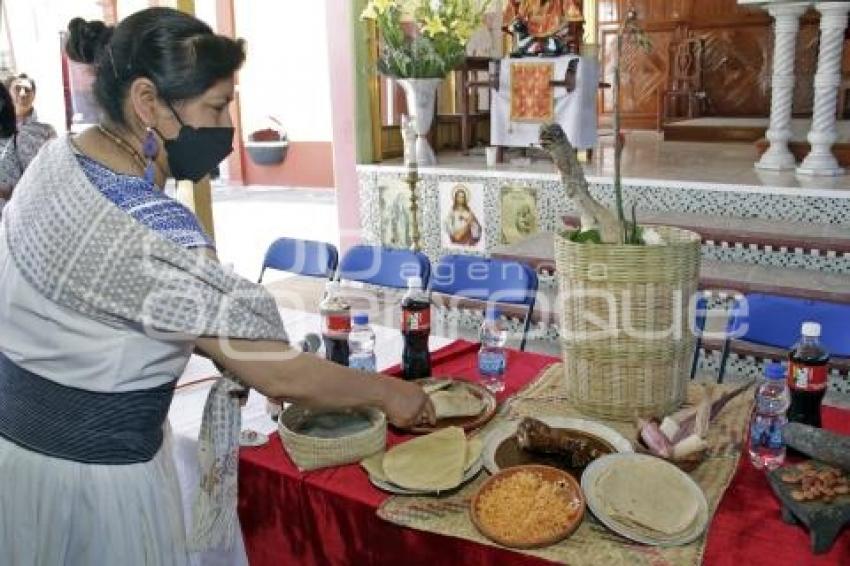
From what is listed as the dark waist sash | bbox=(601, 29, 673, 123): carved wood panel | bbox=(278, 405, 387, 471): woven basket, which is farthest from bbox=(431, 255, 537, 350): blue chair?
bbox=(601, 29, 673, 123): carved wood panel

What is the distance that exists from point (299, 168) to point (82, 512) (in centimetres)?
796

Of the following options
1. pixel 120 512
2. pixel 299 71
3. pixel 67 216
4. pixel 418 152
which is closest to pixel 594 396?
pixel 120 512

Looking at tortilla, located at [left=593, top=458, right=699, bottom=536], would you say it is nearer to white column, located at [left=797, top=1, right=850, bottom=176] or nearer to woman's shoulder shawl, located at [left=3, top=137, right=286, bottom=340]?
woman's shoulder shawl, located at [left=3, top=137, right=286, bottom=340]

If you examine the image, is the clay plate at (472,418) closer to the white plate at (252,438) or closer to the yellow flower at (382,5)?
the white plate at (252,438)

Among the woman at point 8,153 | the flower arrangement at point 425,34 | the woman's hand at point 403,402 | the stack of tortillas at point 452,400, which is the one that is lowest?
the stack of tortillas at point 452,400

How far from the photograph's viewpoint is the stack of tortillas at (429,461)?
47.4 inches

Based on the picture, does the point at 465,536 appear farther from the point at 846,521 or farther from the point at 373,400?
the point at 846,521

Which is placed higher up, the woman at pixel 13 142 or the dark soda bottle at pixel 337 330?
the woman at pixel 13 142

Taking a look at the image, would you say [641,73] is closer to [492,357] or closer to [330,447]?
[492,357]

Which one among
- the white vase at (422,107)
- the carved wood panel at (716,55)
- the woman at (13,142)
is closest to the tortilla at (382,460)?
the woman at (13,142)

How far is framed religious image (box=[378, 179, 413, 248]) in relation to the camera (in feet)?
14.9

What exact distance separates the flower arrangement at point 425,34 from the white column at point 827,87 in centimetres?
169

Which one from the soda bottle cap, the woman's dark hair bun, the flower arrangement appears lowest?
the soda bottle cap

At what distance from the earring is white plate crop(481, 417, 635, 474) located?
2.18 feet
